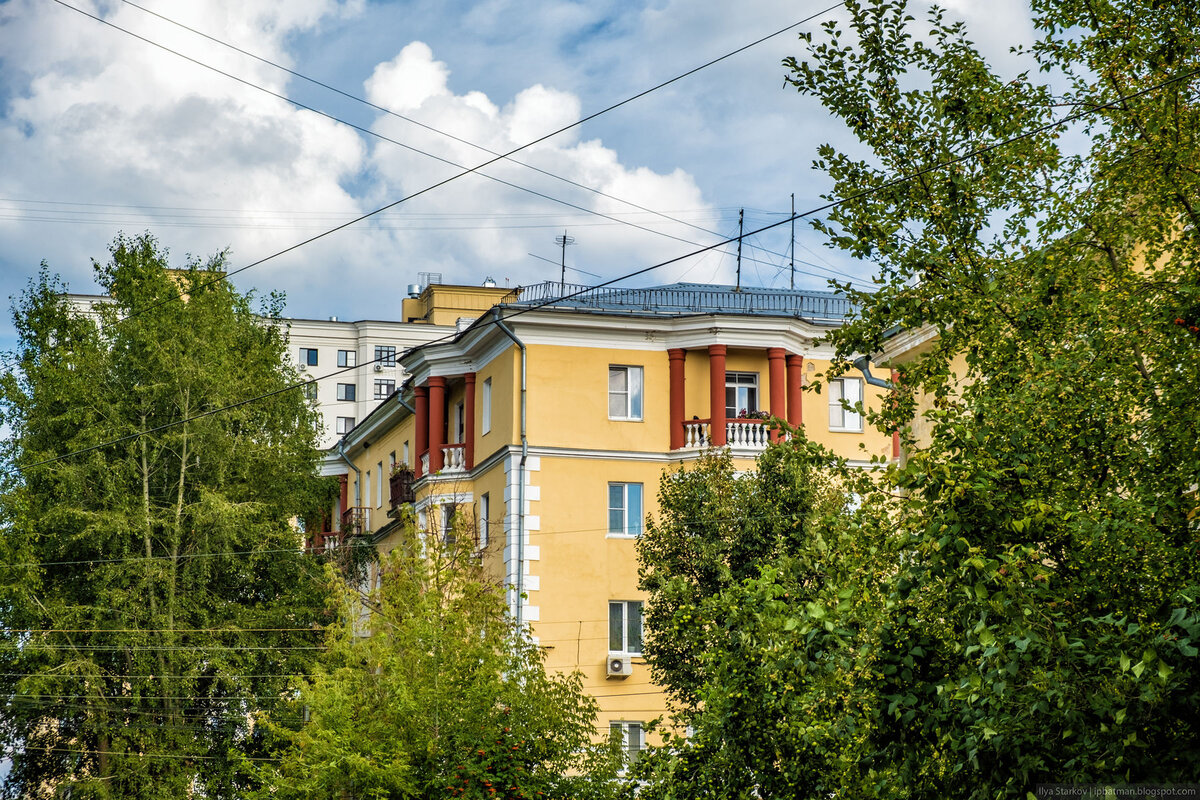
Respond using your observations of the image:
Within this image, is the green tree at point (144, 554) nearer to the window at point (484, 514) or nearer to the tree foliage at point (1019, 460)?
the window at point (484, 514)

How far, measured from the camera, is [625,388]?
138 feet

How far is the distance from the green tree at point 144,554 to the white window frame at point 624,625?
7756 mm

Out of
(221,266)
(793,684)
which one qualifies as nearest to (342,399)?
(221,266)

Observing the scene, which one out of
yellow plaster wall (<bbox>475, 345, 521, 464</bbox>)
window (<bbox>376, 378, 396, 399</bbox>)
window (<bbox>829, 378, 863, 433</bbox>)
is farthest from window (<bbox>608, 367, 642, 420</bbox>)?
window (<bbox>376, 378, 396, 399</bbox>)

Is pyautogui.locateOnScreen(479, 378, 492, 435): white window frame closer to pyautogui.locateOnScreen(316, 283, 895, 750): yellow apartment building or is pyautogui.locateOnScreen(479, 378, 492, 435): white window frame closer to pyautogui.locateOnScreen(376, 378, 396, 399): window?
pyautogui.locateOnScreen(316, 283, 895, 750): yellow apartment building

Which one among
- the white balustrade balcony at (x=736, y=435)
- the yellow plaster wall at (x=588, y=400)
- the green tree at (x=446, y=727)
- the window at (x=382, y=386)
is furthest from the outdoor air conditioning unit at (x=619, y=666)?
the window at (x=382, y=386)

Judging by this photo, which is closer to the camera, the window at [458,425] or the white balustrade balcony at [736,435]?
the white balustrade balcony at [736,435]

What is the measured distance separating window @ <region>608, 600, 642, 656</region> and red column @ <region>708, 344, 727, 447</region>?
485 cm

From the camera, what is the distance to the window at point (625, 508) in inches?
1614

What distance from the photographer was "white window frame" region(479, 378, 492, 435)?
144 ft

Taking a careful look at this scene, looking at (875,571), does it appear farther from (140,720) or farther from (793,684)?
(140,720)

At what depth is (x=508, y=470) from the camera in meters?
40.9

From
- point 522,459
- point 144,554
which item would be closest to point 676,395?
point 522,459

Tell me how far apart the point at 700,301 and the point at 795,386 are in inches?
159
